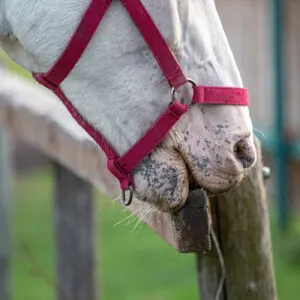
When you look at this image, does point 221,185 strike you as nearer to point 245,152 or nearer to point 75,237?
point 245,152

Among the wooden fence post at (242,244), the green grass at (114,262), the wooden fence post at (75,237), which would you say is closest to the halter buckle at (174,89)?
the wooden fence post at (242,244)

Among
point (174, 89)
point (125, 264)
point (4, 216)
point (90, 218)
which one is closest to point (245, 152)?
point (174, 89)

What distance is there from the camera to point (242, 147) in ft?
6.11

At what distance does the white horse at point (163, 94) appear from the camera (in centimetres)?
186

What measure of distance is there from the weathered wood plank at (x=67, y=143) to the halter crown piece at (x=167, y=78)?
13cm

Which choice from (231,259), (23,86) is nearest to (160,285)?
(23,86)

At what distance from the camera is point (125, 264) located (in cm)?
564

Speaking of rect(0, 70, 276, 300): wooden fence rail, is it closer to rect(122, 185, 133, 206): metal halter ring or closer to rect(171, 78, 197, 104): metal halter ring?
rect(122, 185, 133, 206): metal halter ring

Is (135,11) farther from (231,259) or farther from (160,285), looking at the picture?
(160,285)

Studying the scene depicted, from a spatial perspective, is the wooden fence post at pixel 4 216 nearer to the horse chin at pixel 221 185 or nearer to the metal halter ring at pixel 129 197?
the metal halter ring at pixel 129 197

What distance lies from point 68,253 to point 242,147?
4.96 ft

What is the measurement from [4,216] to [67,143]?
63.6 inches

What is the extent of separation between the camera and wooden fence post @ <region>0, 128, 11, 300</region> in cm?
409

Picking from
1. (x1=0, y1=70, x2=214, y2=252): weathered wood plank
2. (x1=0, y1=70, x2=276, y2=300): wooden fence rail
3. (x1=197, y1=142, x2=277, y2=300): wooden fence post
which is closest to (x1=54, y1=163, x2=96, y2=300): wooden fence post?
(x1=0, y1=70, x2=276, y2=300): wooden fence rail
